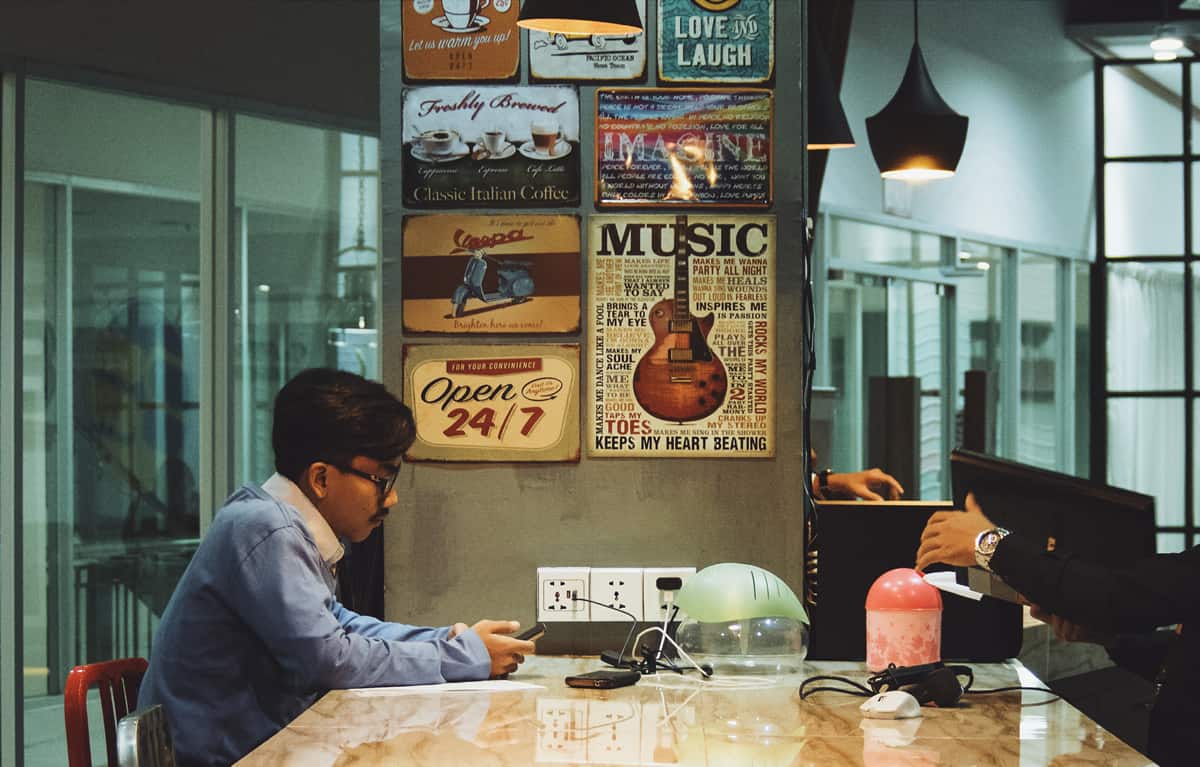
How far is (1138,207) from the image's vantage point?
37.2ft

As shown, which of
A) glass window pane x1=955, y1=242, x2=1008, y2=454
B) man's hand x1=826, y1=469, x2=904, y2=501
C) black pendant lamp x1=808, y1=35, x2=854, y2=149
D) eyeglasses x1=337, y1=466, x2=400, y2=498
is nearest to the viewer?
eyeglasses x1=337, y1=466, x2=400, y2=498

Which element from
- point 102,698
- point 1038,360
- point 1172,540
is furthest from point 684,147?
point 1172,540

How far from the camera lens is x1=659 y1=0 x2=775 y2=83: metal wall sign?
9.50 feet

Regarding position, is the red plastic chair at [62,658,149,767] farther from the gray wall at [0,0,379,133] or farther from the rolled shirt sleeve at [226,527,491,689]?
the gray wall at [0,0,379,133]

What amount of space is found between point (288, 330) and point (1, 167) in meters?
1.30

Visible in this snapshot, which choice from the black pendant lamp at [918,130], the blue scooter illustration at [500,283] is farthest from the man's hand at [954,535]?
the black pendant lamp at [918,130]

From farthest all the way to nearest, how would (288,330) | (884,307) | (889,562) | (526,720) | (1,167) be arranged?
(884,307)
(288,330)
(1,167)
(889,562)
(526,720)

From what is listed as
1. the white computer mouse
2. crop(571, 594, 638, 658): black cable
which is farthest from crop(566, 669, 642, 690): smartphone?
the white computer mouse

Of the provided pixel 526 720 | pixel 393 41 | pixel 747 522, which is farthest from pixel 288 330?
pixel 526 720

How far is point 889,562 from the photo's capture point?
2.85m

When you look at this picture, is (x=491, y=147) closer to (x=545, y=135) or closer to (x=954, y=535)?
(x=545, y=135)

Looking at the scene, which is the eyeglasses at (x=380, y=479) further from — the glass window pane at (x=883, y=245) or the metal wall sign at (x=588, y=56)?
the glass window pane at (x=883, y=245)

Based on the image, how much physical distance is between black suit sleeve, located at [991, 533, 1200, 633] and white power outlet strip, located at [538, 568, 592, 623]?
0.86 metres

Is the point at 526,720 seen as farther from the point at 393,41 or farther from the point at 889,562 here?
the point at 393,41
